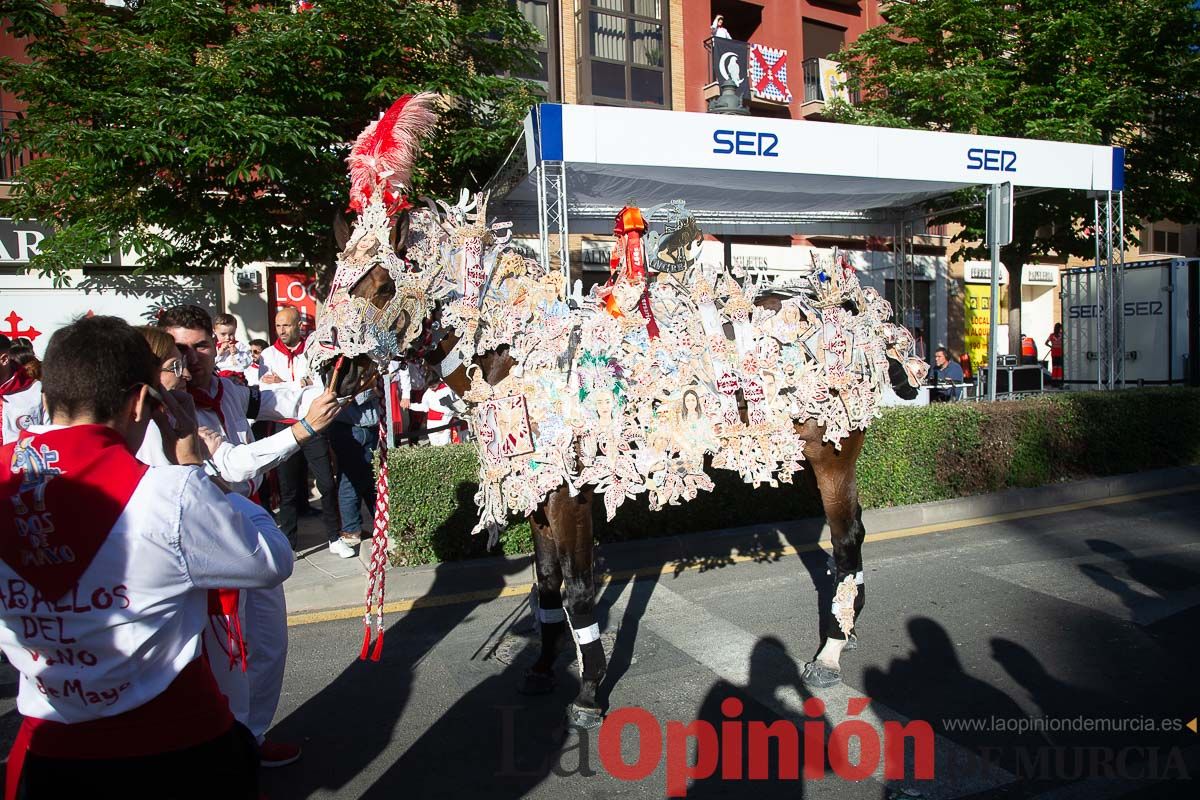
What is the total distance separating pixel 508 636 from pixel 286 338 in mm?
4143

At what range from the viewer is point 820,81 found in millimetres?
20812

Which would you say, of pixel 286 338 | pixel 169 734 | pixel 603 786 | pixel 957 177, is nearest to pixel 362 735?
pixel 603 786

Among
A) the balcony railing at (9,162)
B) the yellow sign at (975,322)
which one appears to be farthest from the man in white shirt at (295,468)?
the yellow sign at (975,322)

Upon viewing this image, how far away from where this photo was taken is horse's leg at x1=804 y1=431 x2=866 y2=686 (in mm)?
4152

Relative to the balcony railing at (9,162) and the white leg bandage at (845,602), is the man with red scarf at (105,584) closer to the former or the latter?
the white leg bandage at (845,602)

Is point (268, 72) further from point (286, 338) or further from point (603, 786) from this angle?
point (603, 786)

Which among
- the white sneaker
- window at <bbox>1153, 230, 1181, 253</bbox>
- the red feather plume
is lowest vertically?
the white sneaker

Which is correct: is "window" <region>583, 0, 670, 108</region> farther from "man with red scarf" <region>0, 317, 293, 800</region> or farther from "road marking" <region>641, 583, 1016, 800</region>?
"man with red scarf" <region>0, 317, 293, 800</region>

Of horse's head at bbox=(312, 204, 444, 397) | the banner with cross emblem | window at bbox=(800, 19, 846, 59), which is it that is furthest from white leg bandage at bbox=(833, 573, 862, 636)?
window at bbox=(800, 19, 846, 59)

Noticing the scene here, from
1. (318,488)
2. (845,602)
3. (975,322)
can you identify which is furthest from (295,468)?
(975,322)

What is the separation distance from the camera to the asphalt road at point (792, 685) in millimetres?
3271

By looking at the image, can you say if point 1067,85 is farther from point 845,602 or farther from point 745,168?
point 845,602

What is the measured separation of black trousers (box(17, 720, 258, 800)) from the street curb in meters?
3.07

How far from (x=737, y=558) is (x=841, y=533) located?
2.02 meters
